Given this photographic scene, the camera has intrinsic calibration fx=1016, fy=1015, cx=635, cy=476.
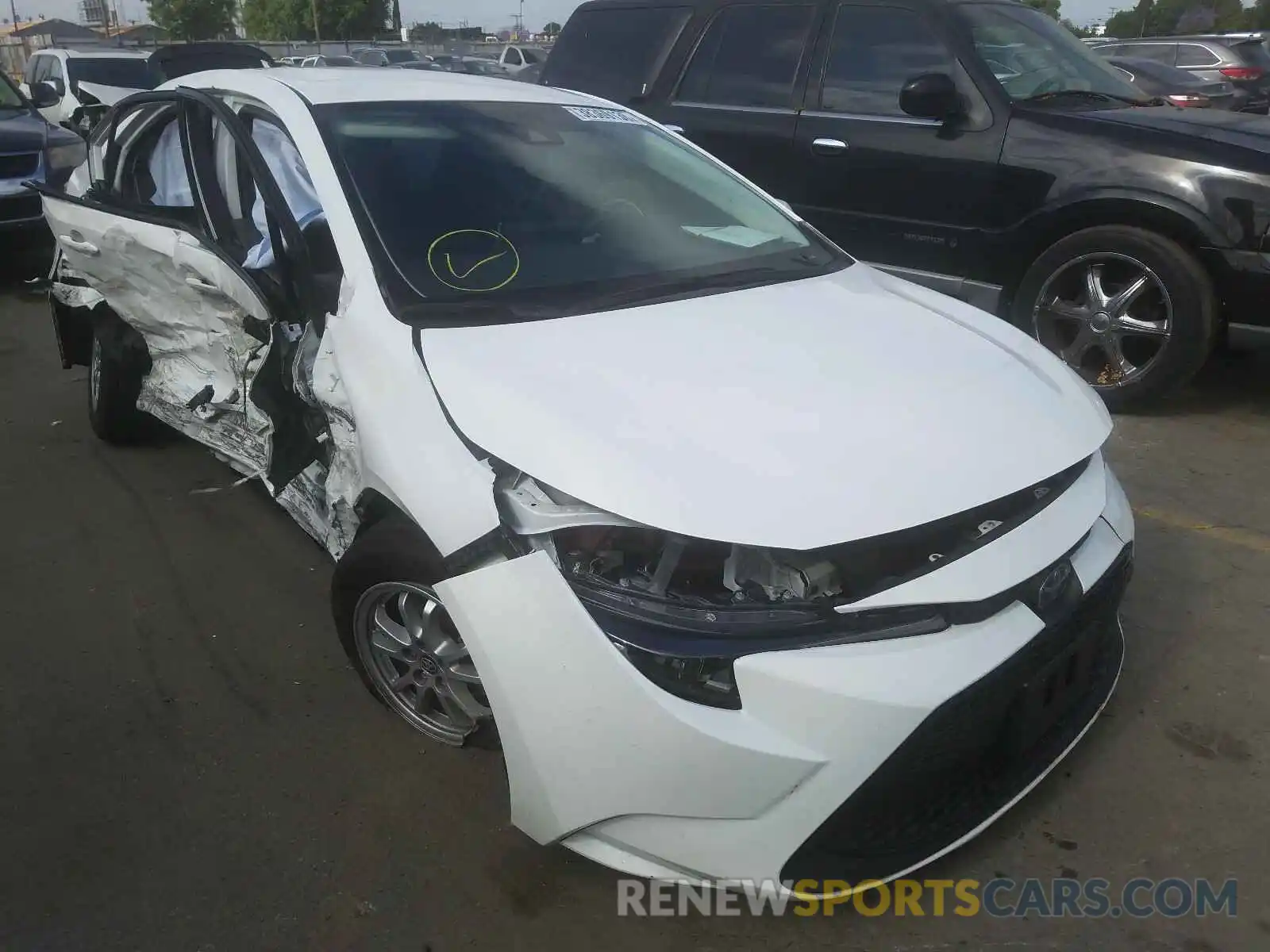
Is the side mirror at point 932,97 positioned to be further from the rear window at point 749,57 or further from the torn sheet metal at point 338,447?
the torn sheet metal at point 338,447

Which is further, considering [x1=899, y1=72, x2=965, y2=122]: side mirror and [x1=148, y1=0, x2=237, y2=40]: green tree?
[x1=148, y1=0, x2=237, y2=40]: green tree

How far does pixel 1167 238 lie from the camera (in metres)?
4.60

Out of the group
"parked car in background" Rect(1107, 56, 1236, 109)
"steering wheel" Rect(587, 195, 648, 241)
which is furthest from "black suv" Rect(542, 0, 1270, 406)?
"parked car in background" Rect(1107, 56, 1236, 109)

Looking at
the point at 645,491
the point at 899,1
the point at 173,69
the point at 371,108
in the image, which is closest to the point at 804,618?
the point at 645,491

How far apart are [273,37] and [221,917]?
218 ft

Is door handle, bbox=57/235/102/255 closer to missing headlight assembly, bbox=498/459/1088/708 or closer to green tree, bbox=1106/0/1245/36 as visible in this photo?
missing headlight assembly, bbox=498/459/1088/708

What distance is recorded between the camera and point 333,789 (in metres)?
2.55

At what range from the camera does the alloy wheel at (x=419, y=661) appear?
8.00 feet

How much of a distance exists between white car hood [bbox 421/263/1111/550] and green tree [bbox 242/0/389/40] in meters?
61.1

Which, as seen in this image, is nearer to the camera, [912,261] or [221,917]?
[221,917]

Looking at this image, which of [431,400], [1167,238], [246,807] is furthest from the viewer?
[1167,238]

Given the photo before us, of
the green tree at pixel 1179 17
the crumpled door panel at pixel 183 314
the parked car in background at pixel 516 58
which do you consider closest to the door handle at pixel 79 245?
the crumpled door panel at pixel 183 314

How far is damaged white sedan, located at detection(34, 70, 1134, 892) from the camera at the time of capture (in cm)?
190

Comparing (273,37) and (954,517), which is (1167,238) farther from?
(273,37)
